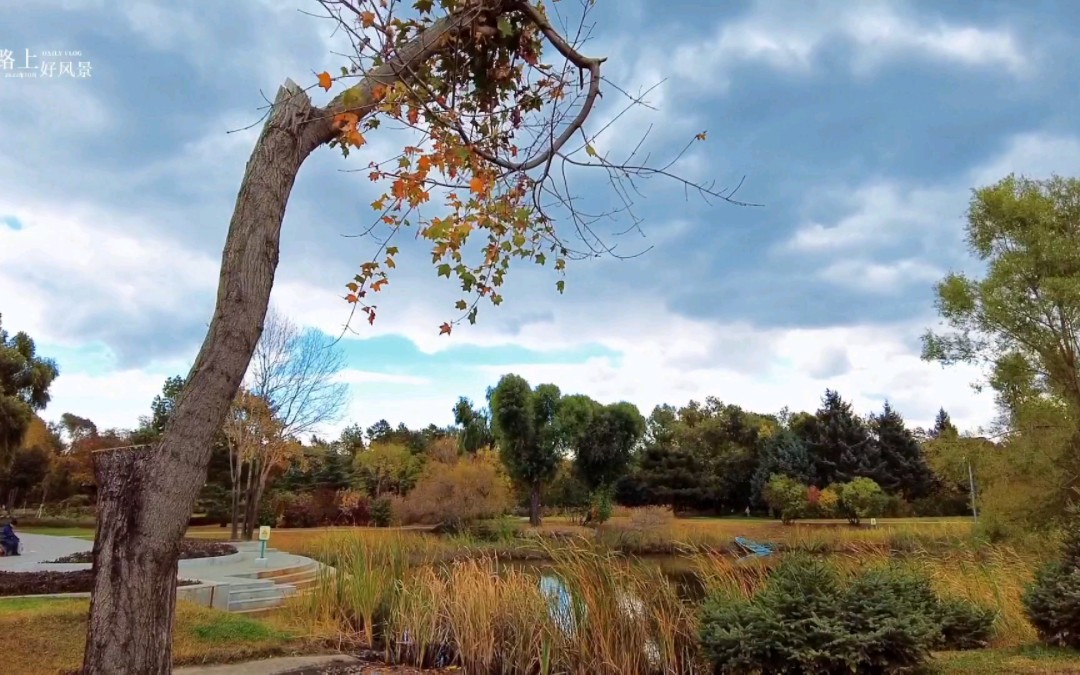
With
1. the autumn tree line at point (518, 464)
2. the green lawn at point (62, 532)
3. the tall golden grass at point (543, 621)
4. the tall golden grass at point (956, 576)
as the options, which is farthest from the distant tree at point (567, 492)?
the tall golden grass at point (543, 621)

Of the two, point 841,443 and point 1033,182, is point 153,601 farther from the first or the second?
point 841,443

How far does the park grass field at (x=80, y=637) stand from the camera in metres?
5.17

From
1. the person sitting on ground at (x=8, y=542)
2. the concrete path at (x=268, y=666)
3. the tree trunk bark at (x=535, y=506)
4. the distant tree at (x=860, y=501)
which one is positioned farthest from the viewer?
the distant tree at (x=860, y=501)

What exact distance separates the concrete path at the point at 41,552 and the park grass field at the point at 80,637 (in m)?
3.66

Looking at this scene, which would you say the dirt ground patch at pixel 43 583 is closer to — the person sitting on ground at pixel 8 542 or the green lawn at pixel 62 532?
the person sitting on ground at pixel 8 542

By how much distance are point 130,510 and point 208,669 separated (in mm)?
3754

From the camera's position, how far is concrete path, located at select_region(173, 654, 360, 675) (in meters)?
5.26

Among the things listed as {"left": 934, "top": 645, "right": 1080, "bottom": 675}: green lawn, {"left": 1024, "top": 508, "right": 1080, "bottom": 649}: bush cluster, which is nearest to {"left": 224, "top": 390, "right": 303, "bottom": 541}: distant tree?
{"left": 934, "top": 645, "right": 1080, "bottom": 675}: green lawn

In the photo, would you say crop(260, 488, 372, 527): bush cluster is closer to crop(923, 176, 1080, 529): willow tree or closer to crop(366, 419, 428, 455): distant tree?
crop(366, 419, 428, 455): distant tree

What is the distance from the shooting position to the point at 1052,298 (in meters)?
15.0

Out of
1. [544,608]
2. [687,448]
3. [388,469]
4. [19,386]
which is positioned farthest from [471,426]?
[544,608]

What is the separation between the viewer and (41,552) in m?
14.1

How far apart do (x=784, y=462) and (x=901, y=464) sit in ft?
20.9

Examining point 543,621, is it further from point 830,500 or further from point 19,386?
point 830,500
